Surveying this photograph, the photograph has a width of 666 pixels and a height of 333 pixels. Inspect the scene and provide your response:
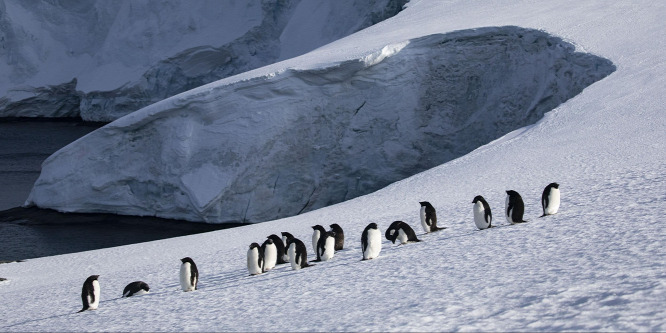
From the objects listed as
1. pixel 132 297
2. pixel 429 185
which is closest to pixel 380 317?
pixel 132 297

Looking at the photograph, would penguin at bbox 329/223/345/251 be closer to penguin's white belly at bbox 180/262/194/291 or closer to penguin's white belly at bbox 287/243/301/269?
penguin's white belly at bbox 287/243/301/269

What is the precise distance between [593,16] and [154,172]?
32.2 feet

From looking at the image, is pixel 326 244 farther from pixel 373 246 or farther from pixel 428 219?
pixel 428 219

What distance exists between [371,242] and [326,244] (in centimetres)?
61

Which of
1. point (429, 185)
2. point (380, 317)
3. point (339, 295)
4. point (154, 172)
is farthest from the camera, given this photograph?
point (154, 172)

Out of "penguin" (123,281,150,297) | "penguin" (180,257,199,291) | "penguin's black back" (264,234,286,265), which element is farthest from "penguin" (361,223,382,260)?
"penguin" (123,281,150,297)

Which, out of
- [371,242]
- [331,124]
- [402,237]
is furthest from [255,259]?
[331,124]

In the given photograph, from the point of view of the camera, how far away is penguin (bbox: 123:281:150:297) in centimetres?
798

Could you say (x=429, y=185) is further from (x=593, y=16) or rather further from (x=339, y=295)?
(x=593, y=16)

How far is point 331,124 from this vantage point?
1738 centimetres

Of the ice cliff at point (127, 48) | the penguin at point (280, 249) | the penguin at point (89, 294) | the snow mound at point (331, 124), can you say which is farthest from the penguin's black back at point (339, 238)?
the ice cliff at point (127, 48)

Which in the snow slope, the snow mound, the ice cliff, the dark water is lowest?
the snow slope

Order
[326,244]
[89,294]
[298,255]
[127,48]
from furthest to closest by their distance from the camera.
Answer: [127,48]
[326,244]
[298,255]
[89,294]

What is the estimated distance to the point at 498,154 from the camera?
12336mm
